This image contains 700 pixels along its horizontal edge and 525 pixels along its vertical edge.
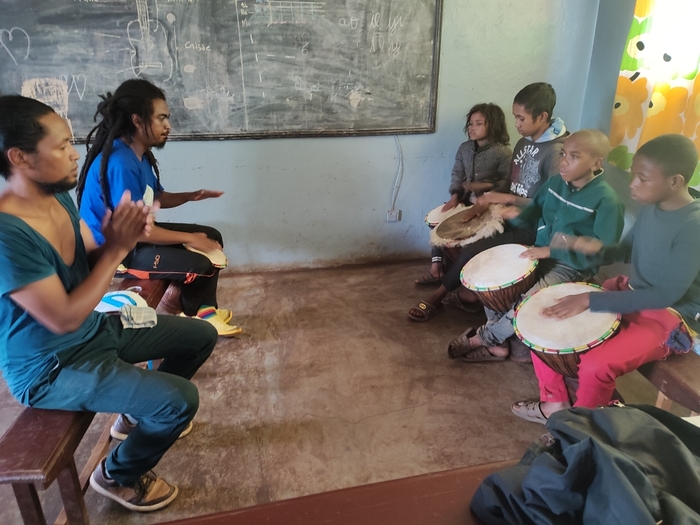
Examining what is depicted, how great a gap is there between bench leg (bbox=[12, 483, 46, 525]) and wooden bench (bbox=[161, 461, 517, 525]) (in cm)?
55

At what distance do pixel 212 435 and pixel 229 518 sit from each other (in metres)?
1.00

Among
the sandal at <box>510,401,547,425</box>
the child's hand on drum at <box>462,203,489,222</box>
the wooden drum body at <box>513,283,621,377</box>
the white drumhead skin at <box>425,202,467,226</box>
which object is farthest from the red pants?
the white drumhead skin at <box>425,202,467,226</box>

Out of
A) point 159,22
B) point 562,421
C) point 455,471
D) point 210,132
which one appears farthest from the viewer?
point 210,132

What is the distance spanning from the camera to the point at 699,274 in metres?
1.79

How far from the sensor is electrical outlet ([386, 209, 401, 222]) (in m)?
3.58

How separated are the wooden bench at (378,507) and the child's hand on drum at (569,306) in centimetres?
92

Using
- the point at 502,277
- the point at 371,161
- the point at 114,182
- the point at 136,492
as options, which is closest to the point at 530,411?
the point at 502,277

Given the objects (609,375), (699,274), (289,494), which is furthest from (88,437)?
(699,274)

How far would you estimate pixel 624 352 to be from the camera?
1.75 meters

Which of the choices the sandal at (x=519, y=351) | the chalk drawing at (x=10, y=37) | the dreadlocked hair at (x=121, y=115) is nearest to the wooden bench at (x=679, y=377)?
the sandal at (x=519, y=351)

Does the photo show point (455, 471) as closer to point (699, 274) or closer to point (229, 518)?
point (229, 518)

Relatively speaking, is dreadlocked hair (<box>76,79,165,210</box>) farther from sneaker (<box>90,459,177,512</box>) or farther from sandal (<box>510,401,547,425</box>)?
sandal (<box>510,401,547,425</box>)

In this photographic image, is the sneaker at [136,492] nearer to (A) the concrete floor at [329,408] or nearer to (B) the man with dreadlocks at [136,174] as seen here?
(A) the concrete floor at [329,408]

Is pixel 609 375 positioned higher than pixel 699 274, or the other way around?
pixel 699 274
